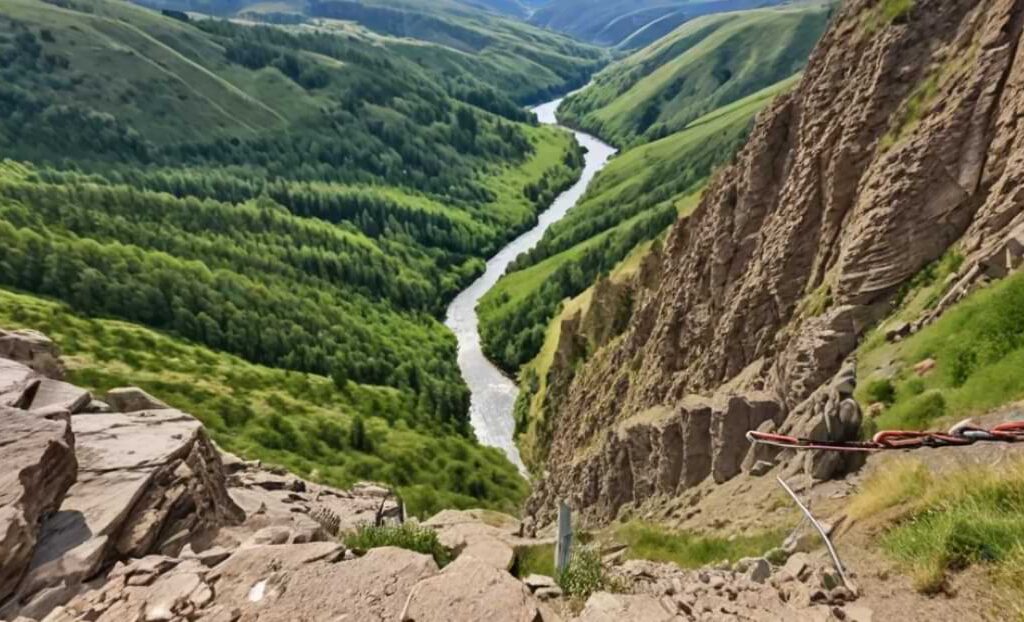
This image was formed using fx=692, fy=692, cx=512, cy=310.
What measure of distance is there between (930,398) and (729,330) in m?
23.4

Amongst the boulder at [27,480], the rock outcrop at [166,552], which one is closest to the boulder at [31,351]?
the rock outcrop at [166,552]

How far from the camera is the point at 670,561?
22766mm

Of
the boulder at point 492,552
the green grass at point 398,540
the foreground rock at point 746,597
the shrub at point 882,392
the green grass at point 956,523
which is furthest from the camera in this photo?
the shrub at point 882,392

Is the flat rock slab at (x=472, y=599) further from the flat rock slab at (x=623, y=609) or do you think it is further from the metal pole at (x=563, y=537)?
the metal pole at (x=563, y=537)

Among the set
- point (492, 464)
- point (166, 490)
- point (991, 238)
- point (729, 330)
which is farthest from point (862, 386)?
point (492, 464)

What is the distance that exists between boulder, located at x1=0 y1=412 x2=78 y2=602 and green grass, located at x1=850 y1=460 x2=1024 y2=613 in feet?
67.2

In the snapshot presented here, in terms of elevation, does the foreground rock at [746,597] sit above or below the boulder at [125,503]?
below

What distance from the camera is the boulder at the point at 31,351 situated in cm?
3466

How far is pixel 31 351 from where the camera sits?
35281 millimetres

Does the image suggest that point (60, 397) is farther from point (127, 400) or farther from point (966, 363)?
point (966, 363)

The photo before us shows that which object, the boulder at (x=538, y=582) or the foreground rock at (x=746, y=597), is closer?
the foreground rock at (x=746, y=597)

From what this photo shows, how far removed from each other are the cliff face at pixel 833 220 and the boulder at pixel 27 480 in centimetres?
2384

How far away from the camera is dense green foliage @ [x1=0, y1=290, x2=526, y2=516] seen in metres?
115

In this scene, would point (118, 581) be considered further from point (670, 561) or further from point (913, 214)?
point (913, 214)
